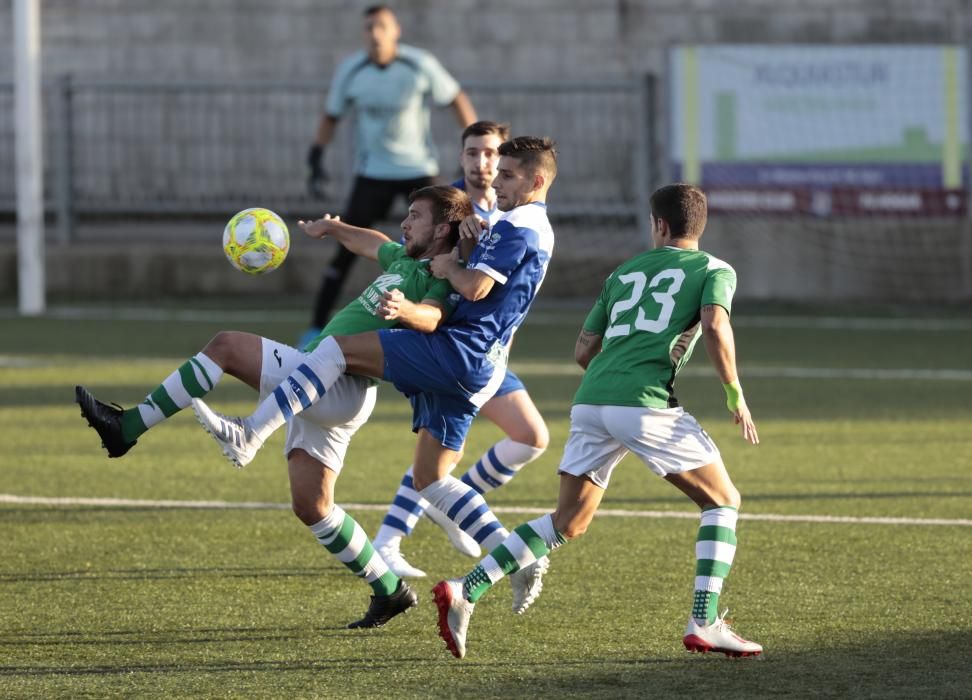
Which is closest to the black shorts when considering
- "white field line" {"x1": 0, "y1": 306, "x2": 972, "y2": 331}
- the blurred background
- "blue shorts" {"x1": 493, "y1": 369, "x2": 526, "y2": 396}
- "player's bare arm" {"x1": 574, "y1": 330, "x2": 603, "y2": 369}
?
"white field line" {"x1": 0, "y1": 306, "x2": 972, "y2": 331}

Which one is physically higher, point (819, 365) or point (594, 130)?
point (594, 130)

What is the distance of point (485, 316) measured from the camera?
5836mm

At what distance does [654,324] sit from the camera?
548 cm

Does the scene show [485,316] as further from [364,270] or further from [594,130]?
[594,130]

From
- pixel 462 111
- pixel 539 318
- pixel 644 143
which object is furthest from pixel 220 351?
pixel 644 143

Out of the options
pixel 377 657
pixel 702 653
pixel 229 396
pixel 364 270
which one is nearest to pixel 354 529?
pixel 377 657

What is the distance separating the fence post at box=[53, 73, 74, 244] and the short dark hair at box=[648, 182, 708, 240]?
13.8m

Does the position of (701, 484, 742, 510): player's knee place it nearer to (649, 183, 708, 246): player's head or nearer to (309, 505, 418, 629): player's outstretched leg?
(649, 183, 708, 246): player's head

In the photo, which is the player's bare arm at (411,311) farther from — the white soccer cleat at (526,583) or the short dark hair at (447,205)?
the white soccer cleat at (526,583)

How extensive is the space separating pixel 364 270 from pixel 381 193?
A: 4.43 m

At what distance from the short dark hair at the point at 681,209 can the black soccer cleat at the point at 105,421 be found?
1.84 metres

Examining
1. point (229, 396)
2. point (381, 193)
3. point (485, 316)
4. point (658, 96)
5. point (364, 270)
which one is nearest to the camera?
point (485, 316)

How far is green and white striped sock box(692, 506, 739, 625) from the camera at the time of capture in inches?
213

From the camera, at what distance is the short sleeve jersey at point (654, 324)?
5.44 meters
